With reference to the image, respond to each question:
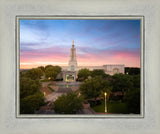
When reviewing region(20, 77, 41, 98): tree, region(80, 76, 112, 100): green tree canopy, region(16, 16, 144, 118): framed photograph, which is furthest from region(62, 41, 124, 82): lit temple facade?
region(20, 77, 41, 98): tree

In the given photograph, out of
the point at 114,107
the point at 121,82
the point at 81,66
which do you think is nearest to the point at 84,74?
the point at 81,66

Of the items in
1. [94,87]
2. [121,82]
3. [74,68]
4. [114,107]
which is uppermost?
[74,68]

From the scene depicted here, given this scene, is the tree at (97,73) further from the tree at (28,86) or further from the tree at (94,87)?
the tree at (28,86)

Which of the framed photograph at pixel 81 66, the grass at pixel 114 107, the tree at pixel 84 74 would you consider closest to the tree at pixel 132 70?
the framed photograph at pixel 81 66

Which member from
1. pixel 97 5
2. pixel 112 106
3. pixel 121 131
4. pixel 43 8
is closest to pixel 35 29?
pixel 43 8

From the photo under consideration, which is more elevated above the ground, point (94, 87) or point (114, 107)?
point (94, 87)

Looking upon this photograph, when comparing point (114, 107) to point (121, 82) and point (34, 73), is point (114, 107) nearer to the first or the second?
point (121, 82)
